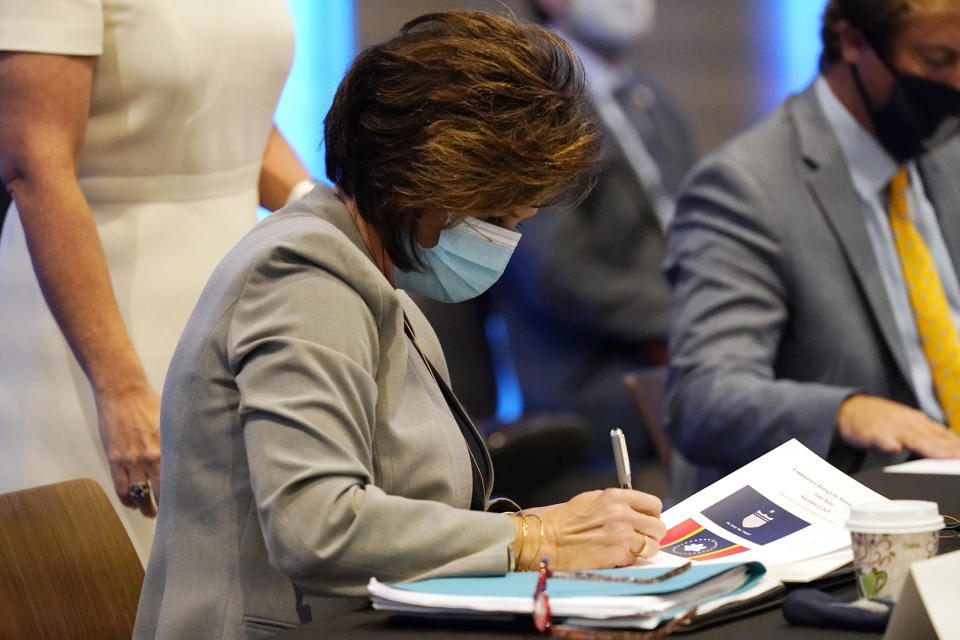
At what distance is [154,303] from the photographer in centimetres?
197

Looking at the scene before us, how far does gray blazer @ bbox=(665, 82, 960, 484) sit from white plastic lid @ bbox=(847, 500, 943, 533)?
1.38m

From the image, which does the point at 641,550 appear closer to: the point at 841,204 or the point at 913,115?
the point at 841,204

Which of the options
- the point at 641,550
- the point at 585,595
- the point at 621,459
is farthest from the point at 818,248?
the point at 585,595

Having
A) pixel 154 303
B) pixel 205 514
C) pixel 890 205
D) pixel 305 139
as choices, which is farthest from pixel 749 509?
pixel 305 139

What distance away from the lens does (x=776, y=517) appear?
1.48 meters

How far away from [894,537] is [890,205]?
5.96 ft

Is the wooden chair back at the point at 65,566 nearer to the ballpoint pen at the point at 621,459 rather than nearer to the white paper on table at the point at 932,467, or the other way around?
the ballpoint pen at the point at 621,459

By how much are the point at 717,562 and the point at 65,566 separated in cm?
82

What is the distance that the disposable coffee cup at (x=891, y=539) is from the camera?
1.13m

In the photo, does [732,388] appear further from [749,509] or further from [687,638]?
[687,638]

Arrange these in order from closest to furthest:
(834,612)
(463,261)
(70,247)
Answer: (834,612), (463,261), (70,247)

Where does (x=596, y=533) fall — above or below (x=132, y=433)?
above

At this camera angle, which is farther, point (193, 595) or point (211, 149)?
point (211, 149)

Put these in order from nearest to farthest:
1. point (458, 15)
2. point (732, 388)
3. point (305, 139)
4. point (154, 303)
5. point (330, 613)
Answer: point (330, 613) → point (458, 15) → point (154, 303) → point (732, 388) → point (305, 139)
